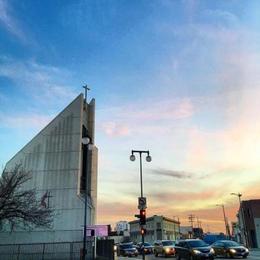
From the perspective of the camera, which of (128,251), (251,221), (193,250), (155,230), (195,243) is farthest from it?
(155,230)

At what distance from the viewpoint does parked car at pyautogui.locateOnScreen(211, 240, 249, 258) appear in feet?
109

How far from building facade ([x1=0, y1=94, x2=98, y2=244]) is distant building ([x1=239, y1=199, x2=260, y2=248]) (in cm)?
4156

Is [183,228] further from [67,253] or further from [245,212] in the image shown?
[67,253]

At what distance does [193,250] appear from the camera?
1192 inches

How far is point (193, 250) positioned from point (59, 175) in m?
23.8

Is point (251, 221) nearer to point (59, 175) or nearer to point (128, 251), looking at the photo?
point (128, 251)

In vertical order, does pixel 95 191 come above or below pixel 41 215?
above

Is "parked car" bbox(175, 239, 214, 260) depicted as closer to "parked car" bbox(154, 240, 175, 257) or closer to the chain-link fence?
the chain-link fence

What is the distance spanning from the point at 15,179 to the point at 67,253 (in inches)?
363

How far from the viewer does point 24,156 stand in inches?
2015

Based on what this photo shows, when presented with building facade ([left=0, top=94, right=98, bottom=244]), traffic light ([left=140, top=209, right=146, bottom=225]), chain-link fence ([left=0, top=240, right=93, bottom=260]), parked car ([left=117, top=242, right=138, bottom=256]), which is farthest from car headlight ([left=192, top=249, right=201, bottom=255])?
parked car ([left=117, top=242, right=138, bottom=256])

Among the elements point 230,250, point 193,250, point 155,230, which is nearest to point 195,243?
point 193,250

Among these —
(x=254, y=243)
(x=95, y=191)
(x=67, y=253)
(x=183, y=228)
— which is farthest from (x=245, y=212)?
(x=183, y=228)

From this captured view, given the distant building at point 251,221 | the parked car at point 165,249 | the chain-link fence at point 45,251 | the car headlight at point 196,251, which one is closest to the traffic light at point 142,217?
the car headlight at point 196,251
